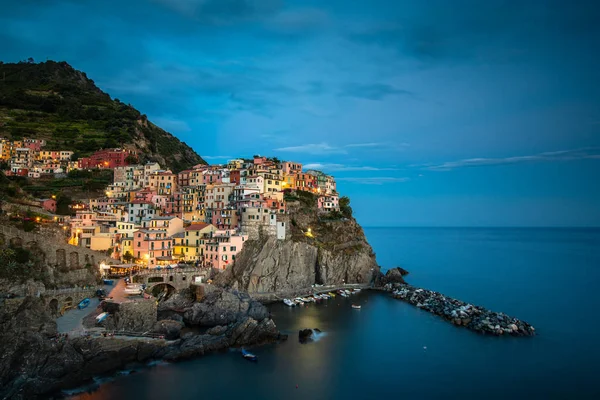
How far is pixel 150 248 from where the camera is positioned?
52.0m

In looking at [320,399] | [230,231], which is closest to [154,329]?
[320,399]

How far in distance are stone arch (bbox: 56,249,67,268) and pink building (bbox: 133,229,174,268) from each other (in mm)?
10101

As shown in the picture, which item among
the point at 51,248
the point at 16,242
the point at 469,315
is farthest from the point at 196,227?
the point at 469,315

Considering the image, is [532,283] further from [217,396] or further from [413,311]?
[217,396]

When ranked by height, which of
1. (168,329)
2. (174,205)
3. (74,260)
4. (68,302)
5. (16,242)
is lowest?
(168,329)

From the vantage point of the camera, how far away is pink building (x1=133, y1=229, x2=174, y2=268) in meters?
51.7

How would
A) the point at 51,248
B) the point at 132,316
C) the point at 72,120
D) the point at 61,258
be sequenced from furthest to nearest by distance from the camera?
the point at 72,120, the point at 61,258, the point at 51,248, the point at 132,316

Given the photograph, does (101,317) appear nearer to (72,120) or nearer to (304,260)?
(304,260)

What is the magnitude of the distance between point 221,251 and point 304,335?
1792cm

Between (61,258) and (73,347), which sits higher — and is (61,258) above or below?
above

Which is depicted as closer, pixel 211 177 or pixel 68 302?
pixel 68 302

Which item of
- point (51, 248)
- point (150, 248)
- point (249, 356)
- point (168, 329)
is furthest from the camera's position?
point (150, 248)

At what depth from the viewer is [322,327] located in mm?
44531

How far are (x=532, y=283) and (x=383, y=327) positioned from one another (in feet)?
130
